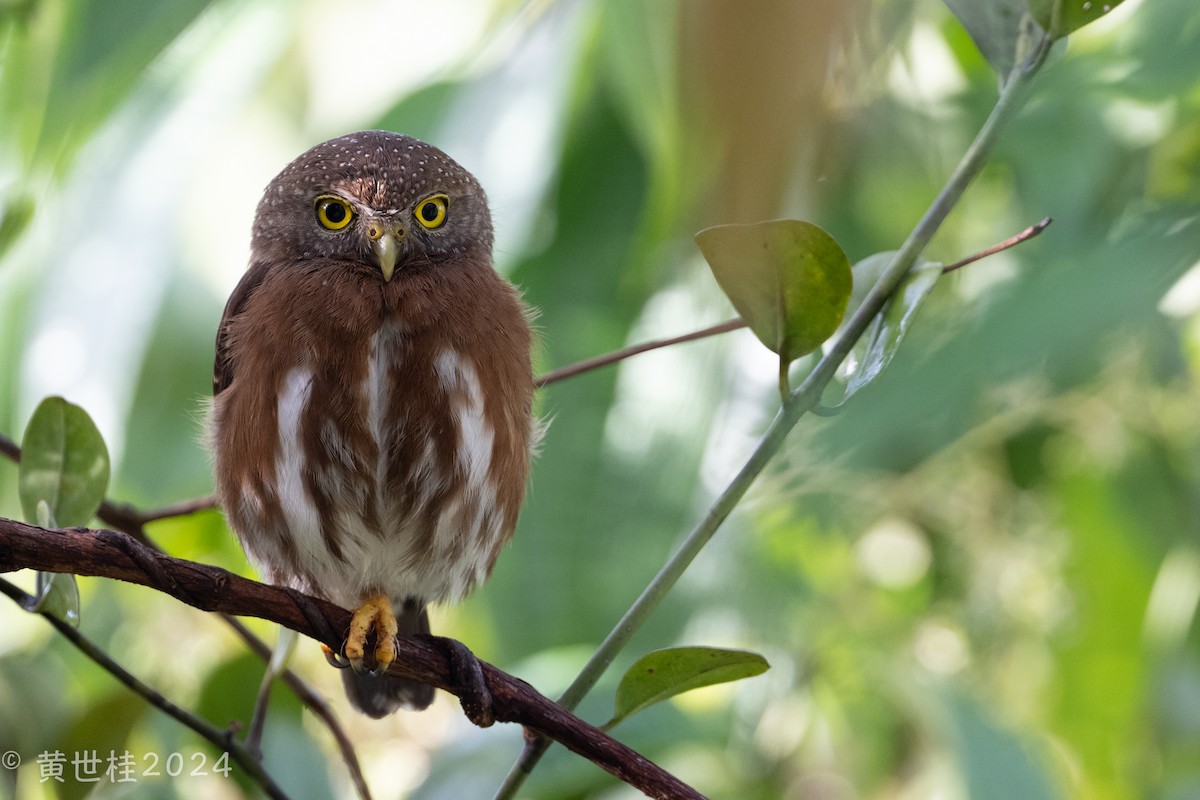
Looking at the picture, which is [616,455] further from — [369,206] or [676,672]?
[676,672]

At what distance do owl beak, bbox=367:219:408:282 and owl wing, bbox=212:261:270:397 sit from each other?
233 mm

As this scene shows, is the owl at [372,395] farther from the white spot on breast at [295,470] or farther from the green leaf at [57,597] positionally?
the green leaf at [57,597]

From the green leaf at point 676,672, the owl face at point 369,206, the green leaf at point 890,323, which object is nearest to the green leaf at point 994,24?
the green leaf at point 890,323

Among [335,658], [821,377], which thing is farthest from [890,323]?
[335,658]

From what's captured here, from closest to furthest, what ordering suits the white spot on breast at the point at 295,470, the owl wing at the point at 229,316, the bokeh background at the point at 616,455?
the white spot on breast at the point at 295,470, the bokeh background at the point at 616,455, the owl wing at the point at 229,316

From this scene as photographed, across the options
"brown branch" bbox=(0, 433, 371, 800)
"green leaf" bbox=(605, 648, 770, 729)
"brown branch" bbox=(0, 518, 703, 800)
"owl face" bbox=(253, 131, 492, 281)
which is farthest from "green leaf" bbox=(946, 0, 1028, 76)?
"brown branch" bbox=(0, 433, 371, 800)

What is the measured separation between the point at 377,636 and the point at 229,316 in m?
0.78

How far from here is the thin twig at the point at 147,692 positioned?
156 cm

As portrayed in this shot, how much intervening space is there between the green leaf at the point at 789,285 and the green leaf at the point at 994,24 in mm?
311

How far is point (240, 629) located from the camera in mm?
2010

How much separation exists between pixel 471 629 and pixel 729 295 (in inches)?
99.7

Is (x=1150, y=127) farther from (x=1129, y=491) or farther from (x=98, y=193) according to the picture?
(x=98, y=193)

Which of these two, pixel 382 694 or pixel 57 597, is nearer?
pixel 57 597

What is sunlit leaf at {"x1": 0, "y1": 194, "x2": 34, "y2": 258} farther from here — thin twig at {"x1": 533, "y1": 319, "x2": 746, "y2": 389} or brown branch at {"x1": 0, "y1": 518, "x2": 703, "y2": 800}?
thin twig at {"x1": 533, "y1": 319, "x2": 746, "y2": 389}
